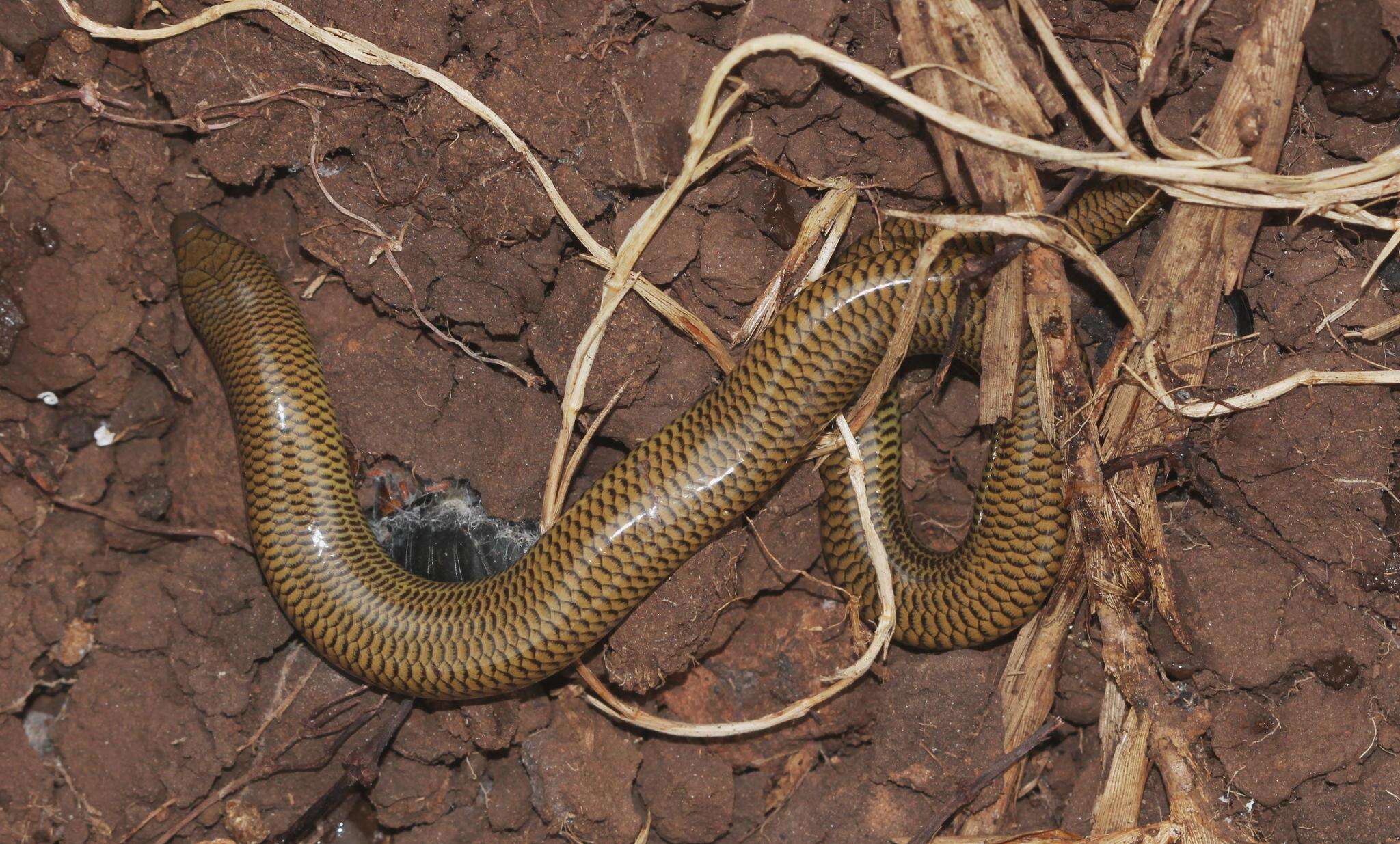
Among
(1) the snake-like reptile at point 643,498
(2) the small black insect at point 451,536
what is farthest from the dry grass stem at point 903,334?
(2) the small black insect at point 451,536

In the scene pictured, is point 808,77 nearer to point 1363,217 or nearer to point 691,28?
point 691,28

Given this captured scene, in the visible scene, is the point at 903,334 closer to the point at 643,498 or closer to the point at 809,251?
the point at 809,251

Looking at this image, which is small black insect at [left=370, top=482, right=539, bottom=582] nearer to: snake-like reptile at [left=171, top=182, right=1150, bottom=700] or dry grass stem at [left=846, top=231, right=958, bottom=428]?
snake-like reptile at [left=171, top=182, right=1150, bottom=700]

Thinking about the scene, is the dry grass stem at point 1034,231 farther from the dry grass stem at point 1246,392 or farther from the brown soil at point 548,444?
A: the brown soil at point 548,444

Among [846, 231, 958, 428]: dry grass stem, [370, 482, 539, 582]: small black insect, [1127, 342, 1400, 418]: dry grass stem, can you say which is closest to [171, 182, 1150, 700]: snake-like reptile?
[846, 231, 958, 428]: dry grass stem

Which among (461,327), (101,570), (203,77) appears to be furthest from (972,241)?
(101,570)

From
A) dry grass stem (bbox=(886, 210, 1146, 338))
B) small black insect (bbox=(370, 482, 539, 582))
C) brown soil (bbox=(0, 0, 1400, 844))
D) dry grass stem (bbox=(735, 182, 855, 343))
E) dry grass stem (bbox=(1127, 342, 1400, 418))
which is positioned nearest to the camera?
dry grass stem (bbox=(886, 210, 1146, 338))
